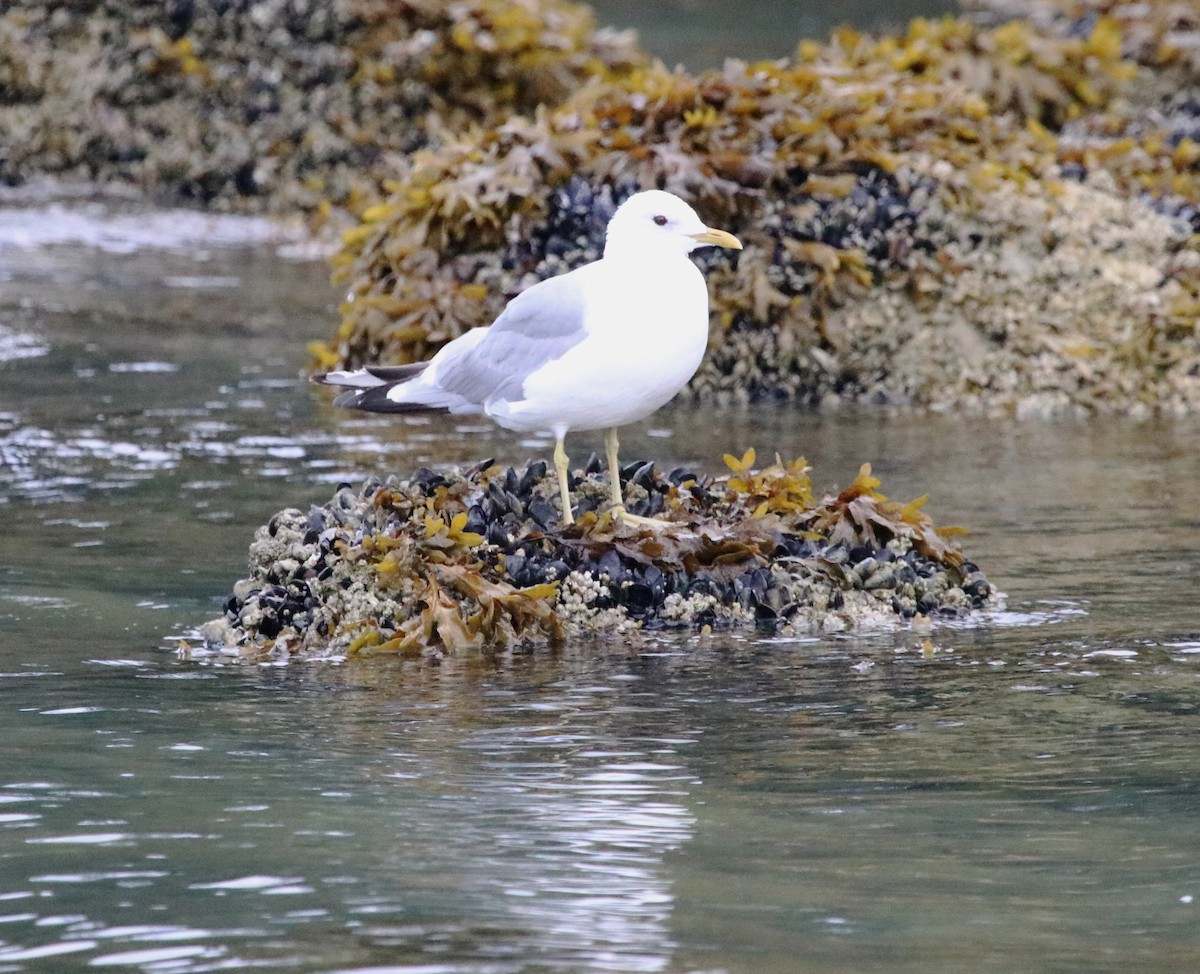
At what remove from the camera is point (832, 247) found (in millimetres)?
11164

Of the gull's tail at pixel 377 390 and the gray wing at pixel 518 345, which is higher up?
the gray wing at pixel 518 345

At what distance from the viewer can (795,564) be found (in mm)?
6457

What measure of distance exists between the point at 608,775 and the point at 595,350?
1.87 m

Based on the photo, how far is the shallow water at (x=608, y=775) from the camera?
3.67 meters

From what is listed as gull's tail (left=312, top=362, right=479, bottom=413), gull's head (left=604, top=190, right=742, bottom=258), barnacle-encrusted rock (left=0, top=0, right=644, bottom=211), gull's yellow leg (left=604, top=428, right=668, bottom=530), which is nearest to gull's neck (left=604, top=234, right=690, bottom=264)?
gull's head (left=604, top=190, right=742, bottom=258)

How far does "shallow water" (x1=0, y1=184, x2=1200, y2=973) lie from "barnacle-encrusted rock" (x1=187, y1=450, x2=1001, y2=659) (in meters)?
0.22

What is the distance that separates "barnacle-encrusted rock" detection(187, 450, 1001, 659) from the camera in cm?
613

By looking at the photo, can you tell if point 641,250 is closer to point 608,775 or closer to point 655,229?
point 655,229

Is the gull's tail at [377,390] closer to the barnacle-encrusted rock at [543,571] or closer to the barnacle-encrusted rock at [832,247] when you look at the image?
the barnacle-encrusted rock at [543,571]

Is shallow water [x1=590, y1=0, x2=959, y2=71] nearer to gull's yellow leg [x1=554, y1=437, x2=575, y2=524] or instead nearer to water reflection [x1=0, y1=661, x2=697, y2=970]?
gull's yellow leg [x1=554, y1=437, x2=575, y2=524]

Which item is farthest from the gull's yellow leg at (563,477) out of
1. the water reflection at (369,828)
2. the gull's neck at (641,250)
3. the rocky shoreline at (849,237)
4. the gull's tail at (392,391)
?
the rocky shoreline at (849,237)

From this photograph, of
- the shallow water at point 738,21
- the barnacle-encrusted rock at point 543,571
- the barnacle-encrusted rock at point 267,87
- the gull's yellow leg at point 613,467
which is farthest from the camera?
the shallow water at point 738,21

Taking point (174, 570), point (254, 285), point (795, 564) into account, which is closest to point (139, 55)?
point (254, 285)

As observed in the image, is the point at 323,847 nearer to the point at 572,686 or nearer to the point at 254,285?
the point at 572,686
